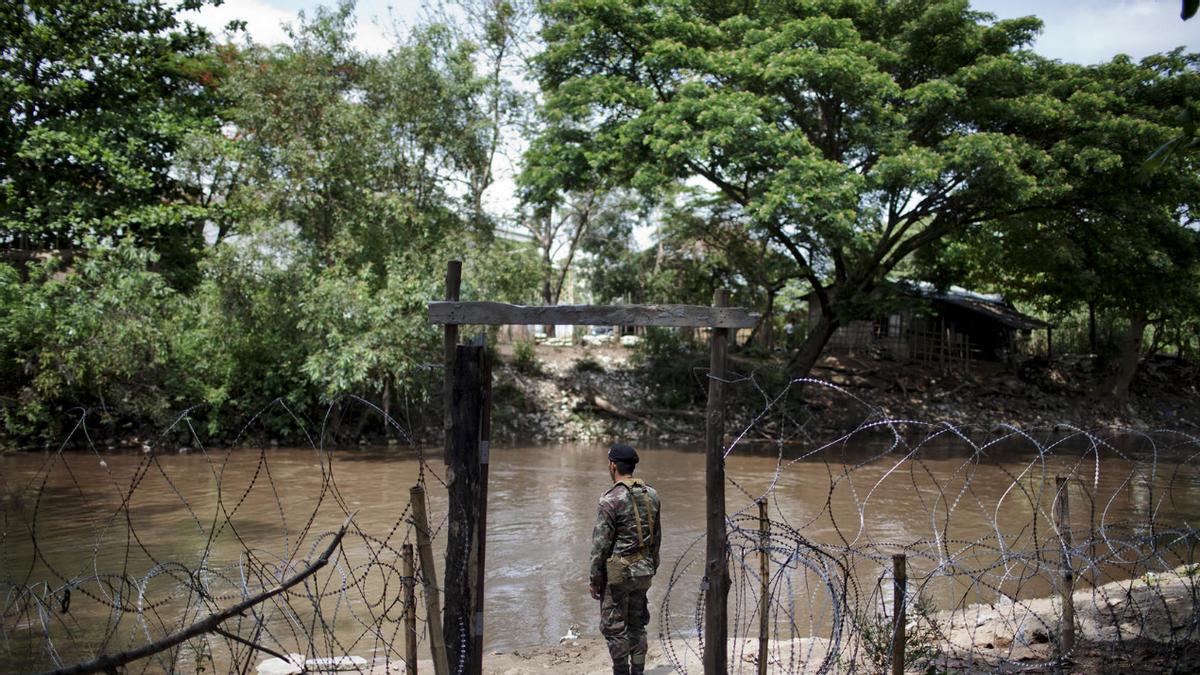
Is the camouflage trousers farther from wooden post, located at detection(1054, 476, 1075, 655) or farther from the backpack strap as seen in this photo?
wooden post, located at detection(1054, 476, 1075, 655)

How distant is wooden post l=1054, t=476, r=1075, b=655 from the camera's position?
5.77 metres

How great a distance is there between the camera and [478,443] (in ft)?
16.5

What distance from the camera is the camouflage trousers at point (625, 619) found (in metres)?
5.45

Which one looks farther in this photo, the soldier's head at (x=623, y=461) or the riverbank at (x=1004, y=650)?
the riverbank at (x=1004, y=650)

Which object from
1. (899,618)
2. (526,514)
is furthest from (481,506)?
(526,514)

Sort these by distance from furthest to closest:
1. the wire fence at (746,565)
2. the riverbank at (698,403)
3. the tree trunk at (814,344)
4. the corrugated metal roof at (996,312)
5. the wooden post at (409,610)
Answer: the corrugated metal roof at (996,312) → the tree trunk at (814,344) → the riverbank at (698,403) → the wire fence at (746,565) → the wooden post at (409,610)

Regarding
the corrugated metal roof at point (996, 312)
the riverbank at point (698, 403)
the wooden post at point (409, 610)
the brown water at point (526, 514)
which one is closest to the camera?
the wooden post at point (409, 610)

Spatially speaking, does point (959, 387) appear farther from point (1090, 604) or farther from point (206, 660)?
point (206, 660)

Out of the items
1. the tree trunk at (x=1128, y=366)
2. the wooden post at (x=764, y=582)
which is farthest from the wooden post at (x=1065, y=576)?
the tree trunk at (x=1128, y=366)

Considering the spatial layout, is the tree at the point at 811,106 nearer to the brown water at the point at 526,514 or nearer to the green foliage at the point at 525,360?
the brown water at the point at 526,514

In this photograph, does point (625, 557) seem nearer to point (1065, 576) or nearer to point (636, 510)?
point (636, 510)

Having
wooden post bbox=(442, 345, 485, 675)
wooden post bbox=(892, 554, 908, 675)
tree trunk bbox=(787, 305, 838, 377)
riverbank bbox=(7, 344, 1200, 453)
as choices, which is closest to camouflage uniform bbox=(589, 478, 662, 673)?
wooden post bbox=(442, 345, 485, 675)

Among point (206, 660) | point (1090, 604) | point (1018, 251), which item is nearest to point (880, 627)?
point (1090, 604)

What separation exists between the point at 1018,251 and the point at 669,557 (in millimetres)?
17631
